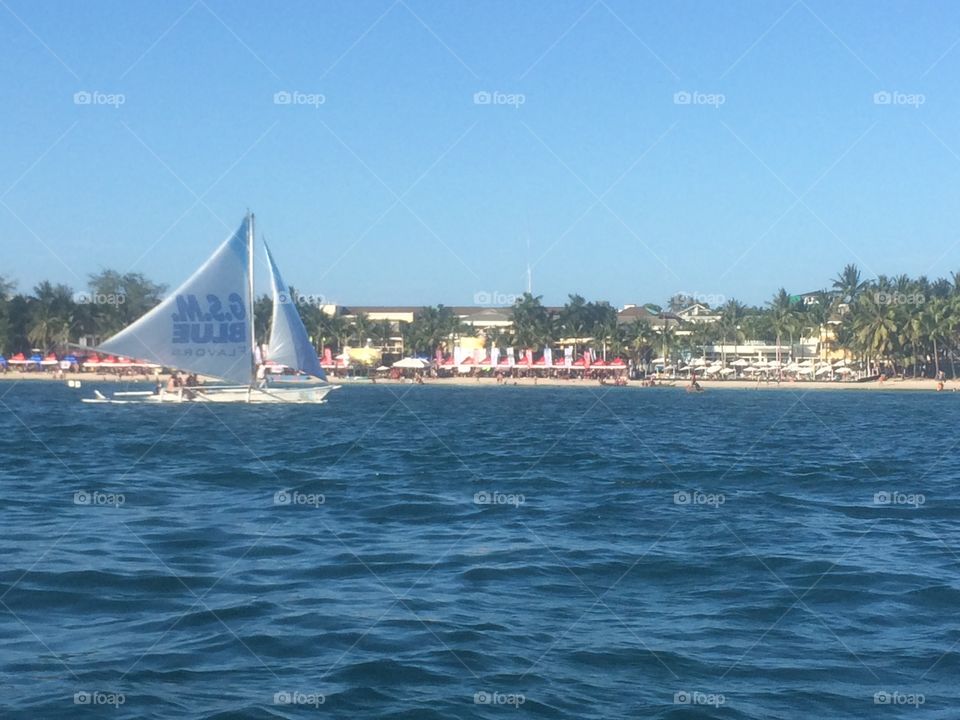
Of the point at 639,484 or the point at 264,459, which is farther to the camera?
the point at 264,459

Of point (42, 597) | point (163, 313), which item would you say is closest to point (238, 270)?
point (163, 313)

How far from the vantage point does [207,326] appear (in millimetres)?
55500

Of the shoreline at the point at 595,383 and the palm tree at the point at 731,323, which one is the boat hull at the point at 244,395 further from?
the palm tree at the point at 731,323

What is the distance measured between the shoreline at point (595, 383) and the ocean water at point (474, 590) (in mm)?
93265

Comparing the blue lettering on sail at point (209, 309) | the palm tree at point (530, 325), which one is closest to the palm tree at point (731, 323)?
the palm tree at point (530, 325)

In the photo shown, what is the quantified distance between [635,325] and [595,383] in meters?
13.9

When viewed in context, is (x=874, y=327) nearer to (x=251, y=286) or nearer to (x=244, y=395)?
(x=244, y=395)

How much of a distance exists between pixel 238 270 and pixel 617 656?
159ft

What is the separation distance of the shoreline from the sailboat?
6264 cm

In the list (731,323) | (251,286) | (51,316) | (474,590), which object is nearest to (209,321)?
(251,286)

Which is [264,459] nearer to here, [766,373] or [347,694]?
[347,694]

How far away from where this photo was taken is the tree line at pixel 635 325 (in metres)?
121

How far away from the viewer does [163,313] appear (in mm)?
54406

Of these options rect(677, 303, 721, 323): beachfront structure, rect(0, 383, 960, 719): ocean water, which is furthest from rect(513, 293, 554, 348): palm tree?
rect(0, 383, 960, 719): ocean water
